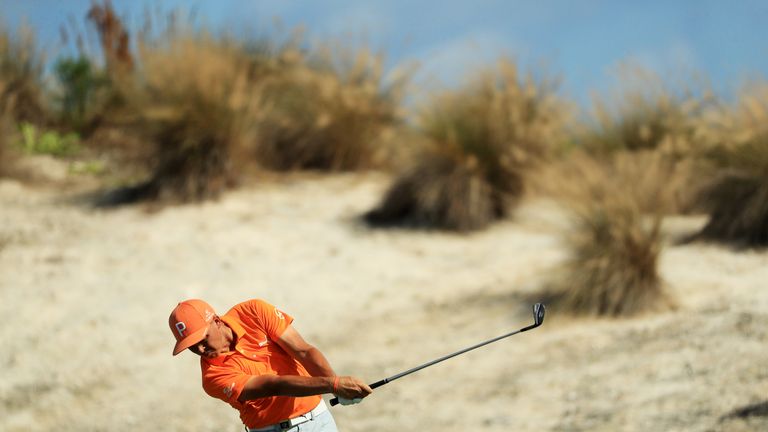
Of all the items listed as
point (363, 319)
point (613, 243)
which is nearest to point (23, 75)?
point (363, 319)

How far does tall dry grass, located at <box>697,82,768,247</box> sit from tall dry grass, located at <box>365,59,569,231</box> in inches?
81.2

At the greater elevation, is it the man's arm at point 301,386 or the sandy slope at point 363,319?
the man's arm at point 301,386

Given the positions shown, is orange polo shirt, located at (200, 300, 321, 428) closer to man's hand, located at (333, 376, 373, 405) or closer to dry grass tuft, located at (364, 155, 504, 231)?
man's hand, located at (333, 376, 373, 405)

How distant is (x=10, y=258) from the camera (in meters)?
10.2

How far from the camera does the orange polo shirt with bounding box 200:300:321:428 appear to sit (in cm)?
374

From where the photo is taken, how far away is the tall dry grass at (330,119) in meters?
13.3

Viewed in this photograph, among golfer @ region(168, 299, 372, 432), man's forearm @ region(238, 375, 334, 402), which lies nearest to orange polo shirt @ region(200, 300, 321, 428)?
golfer @ region(168, 299, 372, 432)

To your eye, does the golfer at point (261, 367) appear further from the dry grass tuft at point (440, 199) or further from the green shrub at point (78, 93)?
the green shrub at point (78, 93)

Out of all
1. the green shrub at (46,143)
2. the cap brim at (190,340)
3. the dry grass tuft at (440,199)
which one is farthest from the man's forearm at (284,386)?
Result: the green shrub at (46,143)

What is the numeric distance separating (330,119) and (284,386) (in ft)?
32.2

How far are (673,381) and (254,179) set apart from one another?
689 cm

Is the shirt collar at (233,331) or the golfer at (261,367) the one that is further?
the shirt collar at (233,331)

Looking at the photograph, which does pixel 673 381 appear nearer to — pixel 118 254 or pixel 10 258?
pixel 118 254

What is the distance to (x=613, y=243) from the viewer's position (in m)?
8.58
